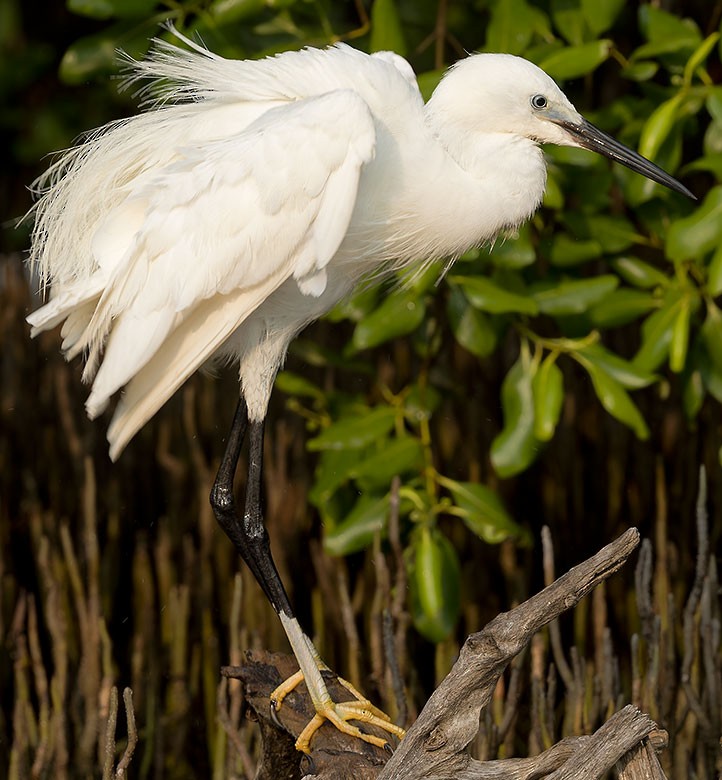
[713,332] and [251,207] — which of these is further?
[713,332]

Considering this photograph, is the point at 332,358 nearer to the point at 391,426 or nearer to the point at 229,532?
the point at 391,426

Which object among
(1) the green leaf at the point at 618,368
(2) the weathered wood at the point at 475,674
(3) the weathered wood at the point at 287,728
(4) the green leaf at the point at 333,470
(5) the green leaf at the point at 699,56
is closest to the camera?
(2) the weathered wood at the point at 475,674

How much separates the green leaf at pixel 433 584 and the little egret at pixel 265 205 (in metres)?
0.29

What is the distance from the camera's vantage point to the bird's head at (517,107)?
1649 mm

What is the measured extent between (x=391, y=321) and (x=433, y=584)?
1.44ft

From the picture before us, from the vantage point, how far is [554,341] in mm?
1935

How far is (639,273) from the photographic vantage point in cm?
196

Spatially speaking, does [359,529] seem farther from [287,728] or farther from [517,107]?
[517,107]

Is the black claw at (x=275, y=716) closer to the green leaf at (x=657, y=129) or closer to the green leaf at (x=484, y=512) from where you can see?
the green leaf at (x=484, y=512)

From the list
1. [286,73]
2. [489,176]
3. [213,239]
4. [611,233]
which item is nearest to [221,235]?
[213,239]

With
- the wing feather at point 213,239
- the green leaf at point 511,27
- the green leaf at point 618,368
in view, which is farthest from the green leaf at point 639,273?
the wing feather at point 213,239

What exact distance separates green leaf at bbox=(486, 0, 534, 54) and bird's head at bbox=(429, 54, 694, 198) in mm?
220

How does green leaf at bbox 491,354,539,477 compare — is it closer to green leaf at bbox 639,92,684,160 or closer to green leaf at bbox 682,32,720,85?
green leaf at bbox 639,92,684,160

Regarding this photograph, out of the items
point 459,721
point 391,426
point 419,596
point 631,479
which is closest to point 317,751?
point 459,721
